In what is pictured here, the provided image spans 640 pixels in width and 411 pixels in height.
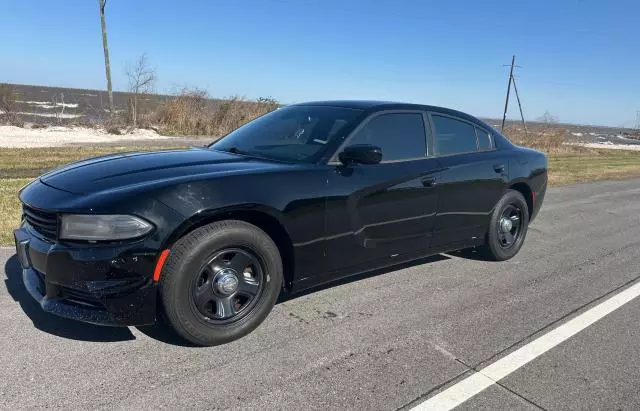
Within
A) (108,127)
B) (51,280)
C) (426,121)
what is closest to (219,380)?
(51,280)

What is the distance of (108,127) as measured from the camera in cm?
2173

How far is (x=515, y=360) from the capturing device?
3285 millimetres

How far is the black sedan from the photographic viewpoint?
292cm

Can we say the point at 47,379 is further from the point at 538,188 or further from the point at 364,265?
the point at 538,188

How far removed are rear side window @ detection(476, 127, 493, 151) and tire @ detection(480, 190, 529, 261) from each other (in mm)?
556

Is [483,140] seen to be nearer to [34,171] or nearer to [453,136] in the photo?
[453,136]

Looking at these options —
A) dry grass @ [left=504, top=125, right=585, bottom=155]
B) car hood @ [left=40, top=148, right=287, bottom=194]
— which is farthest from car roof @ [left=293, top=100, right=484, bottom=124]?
dry grass @ [left=504, top=125, right=585, bottom=155]

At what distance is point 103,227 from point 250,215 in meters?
0.93

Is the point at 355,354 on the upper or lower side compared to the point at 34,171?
lower

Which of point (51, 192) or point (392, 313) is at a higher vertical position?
point (51, 192)

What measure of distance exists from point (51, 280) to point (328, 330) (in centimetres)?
182

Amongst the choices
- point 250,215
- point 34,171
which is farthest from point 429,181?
point 34,171

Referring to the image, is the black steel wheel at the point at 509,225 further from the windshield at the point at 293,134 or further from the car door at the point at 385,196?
the windshield at the point at 293,134

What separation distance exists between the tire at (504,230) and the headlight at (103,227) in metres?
3.70
